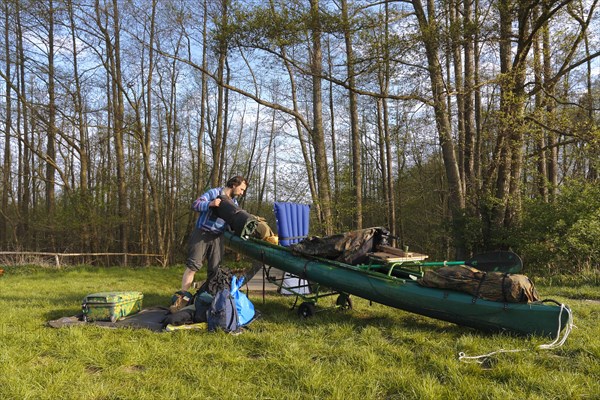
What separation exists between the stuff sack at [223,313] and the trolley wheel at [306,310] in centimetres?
98

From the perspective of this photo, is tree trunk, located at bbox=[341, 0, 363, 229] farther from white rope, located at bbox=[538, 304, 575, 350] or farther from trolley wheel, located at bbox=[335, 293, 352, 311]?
white rope, located at bbox=[538, 304, 575, 350]

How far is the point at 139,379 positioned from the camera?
2898 millimetres

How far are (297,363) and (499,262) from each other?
279 cm

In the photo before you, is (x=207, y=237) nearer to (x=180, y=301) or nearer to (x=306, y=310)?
(x=180, y=301)

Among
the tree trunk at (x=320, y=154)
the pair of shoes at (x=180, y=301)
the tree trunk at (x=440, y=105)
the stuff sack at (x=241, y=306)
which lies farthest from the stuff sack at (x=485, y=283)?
the tree trunk at (x=320, y=154)

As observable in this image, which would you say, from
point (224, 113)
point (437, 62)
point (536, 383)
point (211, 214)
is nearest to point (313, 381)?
point (536, 383)

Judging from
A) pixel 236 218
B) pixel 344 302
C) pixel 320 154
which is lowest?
pixel 344 302

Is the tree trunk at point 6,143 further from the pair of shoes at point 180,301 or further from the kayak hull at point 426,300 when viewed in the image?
the kayak hull at point 426,300

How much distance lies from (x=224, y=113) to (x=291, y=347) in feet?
58.5

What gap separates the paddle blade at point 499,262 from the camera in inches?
180

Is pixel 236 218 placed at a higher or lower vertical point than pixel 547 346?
higher

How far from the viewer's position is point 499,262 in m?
4.69

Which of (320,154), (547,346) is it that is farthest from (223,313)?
(320,154)

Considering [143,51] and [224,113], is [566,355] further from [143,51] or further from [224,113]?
[143,51]
